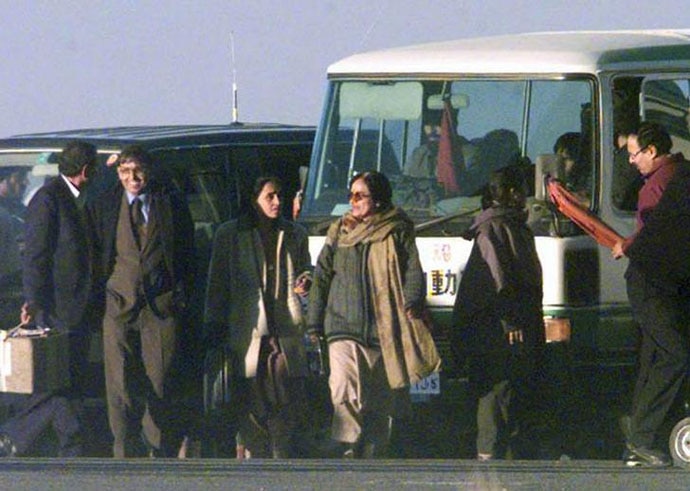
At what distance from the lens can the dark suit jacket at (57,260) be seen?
41.1ft

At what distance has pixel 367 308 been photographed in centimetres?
1234

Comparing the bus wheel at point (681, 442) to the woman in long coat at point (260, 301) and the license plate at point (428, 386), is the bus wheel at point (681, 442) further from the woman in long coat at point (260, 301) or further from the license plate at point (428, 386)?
the woman in long coat at point (260, 301)

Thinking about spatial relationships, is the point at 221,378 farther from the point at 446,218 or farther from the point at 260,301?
the point at 446,218

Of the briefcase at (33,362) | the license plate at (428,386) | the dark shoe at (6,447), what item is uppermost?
the briefcase at (33,362)

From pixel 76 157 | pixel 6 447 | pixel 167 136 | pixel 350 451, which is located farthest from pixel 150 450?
pixel 167 136

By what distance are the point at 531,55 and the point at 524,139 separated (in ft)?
1.61

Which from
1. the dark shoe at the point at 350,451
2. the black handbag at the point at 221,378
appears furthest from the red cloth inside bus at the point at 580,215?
the black handbag at the point at 221,378

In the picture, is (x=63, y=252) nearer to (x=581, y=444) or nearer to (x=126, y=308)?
(x=126, y=308)

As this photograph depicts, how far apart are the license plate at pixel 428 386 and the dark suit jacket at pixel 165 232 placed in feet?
4.64

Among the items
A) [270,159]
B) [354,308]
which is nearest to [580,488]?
[354,308]

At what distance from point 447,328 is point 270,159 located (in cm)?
211

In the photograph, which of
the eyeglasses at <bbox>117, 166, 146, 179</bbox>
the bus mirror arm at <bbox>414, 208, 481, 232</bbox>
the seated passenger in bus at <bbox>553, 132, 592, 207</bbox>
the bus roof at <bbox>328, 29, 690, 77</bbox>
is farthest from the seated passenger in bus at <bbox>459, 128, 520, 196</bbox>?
the eyeglasses at <bbox>117, 166, 146, 179</bbox>

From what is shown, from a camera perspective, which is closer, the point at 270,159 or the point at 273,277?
the point at 273,277

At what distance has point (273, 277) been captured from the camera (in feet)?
41.5
